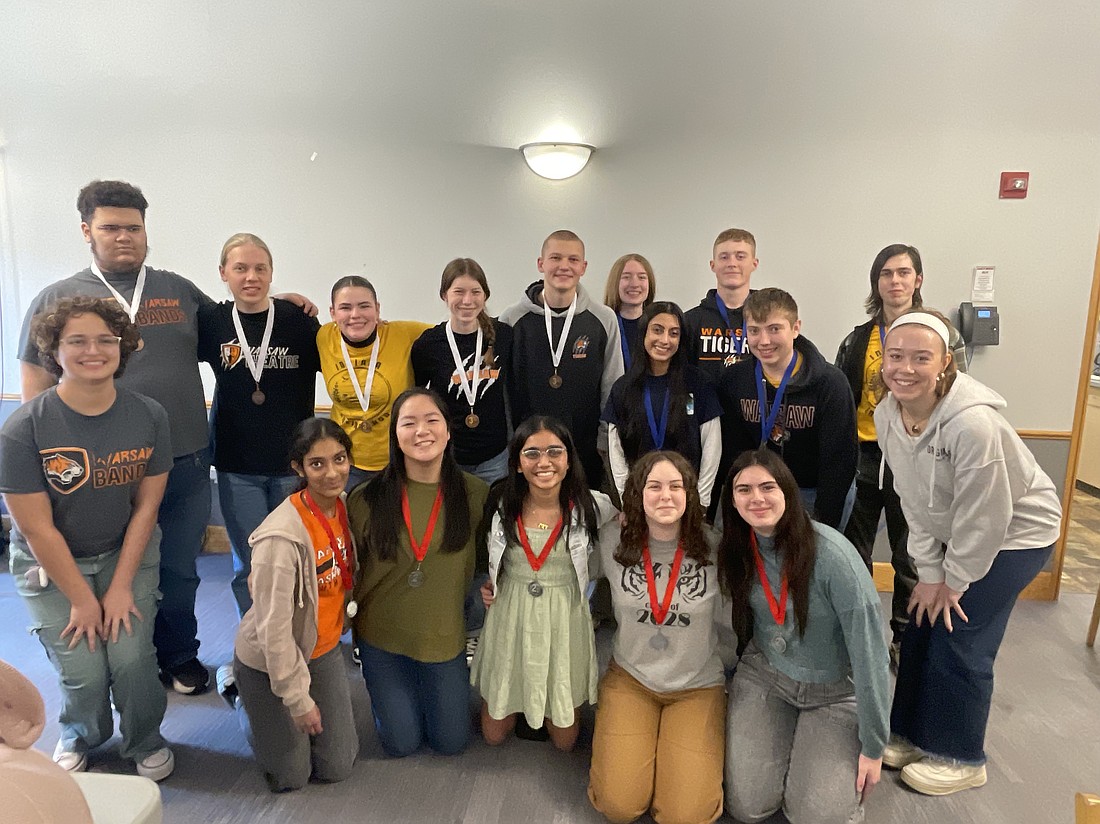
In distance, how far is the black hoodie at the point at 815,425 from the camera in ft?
7.95

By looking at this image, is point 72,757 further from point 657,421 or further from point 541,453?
point 657,421

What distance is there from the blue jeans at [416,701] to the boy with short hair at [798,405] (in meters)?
1.38

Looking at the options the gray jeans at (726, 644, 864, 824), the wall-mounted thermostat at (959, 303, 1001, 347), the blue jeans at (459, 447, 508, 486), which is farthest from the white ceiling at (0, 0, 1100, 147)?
the gray jeans at (726, 644, 864, 824)

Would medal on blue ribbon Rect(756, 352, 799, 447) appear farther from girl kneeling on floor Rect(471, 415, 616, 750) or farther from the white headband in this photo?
girl kneeling on floor Rect(471, 415, 616, 750)

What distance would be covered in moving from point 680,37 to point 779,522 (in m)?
2.56

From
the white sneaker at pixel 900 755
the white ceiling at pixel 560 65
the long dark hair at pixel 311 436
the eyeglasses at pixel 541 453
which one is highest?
the white ceiling at pixel 560 65

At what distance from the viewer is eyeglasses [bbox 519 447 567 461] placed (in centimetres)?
210

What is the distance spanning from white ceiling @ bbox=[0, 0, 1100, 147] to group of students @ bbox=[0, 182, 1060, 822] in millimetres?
1483

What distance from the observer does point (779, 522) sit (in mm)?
1952

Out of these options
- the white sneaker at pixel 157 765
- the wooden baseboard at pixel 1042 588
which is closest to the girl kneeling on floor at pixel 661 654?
the white sneaker at pixel 157 765

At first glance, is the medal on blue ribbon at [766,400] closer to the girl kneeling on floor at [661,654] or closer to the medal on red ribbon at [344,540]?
the girl kneeling on floor at [661,654]

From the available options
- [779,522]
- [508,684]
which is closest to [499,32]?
[779,522]

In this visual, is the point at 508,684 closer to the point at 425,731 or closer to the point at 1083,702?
the point at 425,731

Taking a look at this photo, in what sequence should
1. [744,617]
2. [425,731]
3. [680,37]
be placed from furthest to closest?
1. [680,37]
2. [425,731]
3. [744,617]
